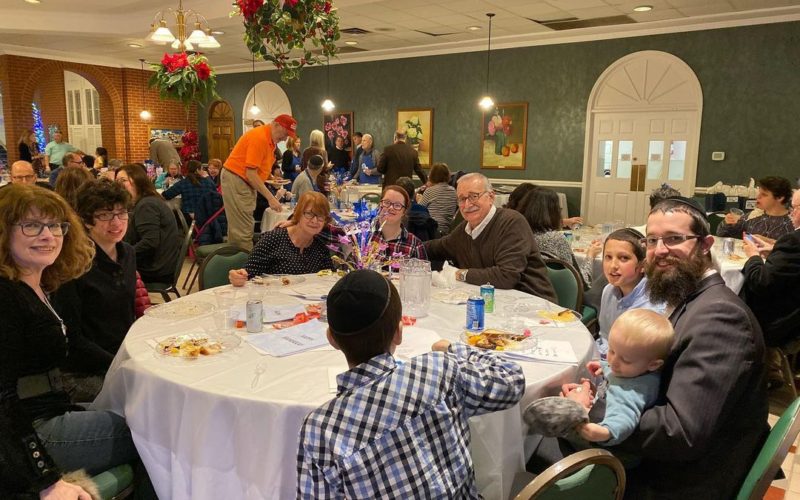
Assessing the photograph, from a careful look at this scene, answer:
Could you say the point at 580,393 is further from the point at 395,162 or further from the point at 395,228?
→ the point at 395,162

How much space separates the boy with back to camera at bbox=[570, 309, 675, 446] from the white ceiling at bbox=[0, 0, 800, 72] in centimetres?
595

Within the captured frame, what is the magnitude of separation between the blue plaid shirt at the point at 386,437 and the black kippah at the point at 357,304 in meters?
0.10

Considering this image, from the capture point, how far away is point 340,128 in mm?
12336

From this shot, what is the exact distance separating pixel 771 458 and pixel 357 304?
A: 1.14 metres

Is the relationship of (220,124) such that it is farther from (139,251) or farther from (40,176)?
(139,251)

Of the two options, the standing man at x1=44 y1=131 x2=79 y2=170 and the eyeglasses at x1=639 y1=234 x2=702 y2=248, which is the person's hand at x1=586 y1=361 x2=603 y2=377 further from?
the standing man at x1=44 y1=131 x2=79 y2=170

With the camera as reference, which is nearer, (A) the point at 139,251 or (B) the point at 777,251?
(B) the point at 777,251

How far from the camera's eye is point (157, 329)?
2.40 m

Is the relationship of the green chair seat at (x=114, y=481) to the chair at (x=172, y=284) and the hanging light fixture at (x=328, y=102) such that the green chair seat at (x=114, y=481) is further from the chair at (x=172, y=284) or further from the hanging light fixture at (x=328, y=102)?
the hanging light fixture at (x=328, y=102)

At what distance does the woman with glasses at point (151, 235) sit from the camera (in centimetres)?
466

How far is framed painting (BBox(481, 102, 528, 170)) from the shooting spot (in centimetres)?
1016

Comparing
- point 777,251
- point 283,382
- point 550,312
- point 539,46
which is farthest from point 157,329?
point 539,46

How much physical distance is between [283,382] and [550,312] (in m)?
1.40

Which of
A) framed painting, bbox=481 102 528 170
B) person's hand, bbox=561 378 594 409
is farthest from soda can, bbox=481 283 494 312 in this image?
framed painting, bbox=481 102 528 170
